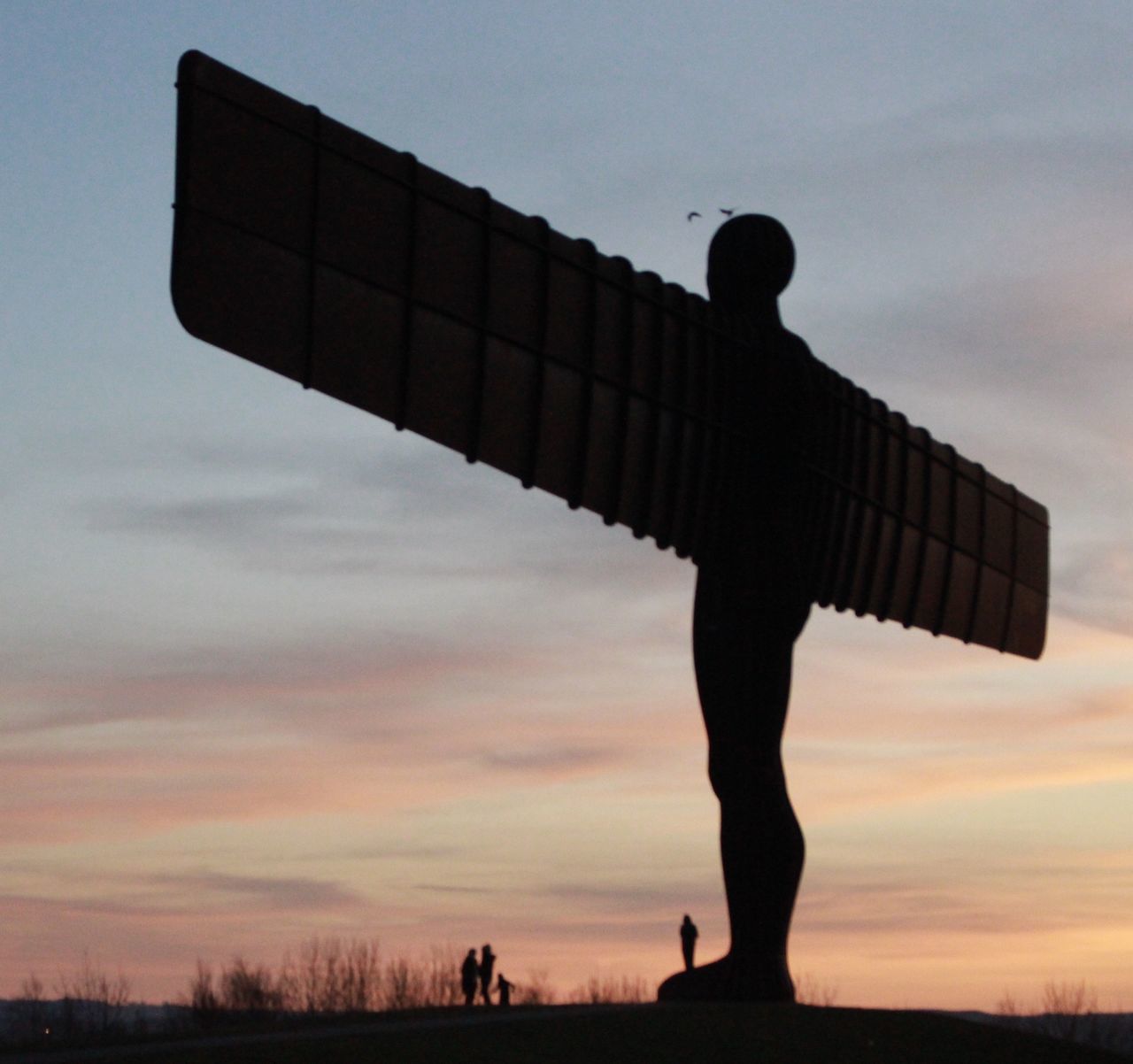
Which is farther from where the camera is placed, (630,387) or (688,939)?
(688,939)

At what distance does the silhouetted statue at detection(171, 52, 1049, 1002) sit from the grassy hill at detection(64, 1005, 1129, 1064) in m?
1.55

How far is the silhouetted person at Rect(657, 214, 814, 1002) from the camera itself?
60.7ft

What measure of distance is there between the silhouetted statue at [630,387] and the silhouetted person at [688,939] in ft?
0.22

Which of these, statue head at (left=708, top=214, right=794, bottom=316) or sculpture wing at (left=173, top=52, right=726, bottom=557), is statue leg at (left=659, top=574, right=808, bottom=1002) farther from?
statue head at (left=708, top=214, right=794, bottom=316)

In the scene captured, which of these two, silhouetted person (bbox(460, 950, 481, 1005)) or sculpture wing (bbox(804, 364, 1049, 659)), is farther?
silhouetted person (bbox(460, 950, 481, 1005))

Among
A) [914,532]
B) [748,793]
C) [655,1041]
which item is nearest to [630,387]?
[748,793]

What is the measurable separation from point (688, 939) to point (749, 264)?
7.83m

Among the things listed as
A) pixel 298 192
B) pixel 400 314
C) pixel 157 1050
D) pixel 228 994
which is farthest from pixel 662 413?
pixel 228 994

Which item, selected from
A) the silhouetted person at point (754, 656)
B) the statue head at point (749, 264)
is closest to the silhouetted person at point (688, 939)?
the silhouetted person at point (754, 656)

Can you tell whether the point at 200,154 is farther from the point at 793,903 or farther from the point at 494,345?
the point at 793,903

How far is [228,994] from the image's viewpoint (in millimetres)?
23703

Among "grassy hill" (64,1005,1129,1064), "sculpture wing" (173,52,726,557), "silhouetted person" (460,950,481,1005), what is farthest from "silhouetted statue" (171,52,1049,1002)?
"silhouetted person" (460,950,481,1005)

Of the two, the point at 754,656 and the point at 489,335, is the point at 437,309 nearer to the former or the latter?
the point at 489,335

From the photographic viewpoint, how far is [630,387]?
1789 centimetres
